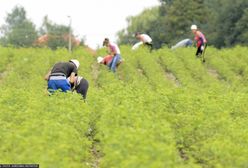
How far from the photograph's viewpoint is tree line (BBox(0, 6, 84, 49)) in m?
87.6

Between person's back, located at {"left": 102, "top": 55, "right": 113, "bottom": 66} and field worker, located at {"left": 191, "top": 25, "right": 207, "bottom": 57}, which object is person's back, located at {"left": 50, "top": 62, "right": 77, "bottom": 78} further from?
field worker, located at {"left": 191, "top": 25, "right": 207, "bottom": 57}

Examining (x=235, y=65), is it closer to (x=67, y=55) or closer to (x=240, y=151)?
(x=67, y=55)

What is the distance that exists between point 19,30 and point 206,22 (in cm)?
4512

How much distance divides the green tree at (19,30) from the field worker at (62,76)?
63959 millimetres

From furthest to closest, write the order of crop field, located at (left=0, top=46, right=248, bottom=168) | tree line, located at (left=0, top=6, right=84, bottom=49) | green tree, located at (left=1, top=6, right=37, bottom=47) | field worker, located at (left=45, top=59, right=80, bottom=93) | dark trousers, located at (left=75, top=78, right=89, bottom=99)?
green tree, located at (left=1, top=6, right=37, bottom=47) → tree line, located at (left=0, top=6, right=84, bottom=49) → dark trousers, located at (left=75, top=78, right=89, bottom=99) → field worker, located at (left=45, top=59, right=80, bottom=93) → crop field, located at (left=0, top=46, right=248, bottom=168)

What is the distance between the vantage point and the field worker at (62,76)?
1461 centimetres

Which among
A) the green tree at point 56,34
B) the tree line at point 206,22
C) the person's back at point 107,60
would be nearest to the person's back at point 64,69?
the person's back at point 107,60

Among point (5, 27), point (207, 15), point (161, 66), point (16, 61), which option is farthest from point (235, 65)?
point (5, 27)

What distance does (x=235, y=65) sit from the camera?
27234mm

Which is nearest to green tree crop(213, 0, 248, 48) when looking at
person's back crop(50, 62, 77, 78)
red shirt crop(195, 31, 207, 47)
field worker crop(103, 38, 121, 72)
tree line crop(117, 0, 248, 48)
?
tree line crop(117, 0, 248, 48)

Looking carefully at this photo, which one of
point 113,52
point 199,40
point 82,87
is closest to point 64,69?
point 82,87

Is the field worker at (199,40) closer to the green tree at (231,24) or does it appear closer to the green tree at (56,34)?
the green tree at (231,24)

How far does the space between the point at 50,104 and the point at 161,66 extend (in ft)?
50.4

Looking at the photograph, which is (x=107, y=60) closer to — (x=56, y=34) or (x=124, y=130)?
(x=124, y=130)
